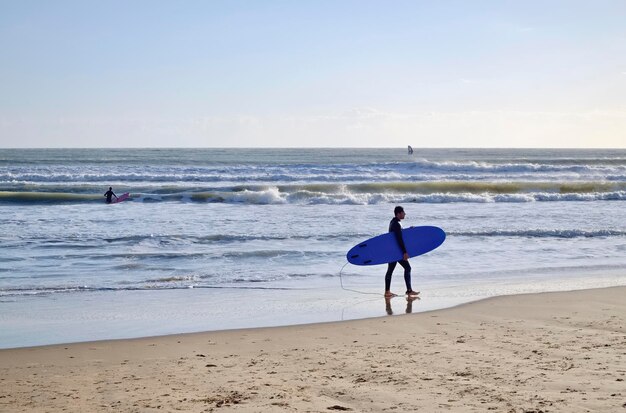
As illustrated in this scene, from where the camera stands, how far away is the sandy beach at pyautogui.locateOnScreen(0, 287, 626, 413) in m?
Result: 5.31

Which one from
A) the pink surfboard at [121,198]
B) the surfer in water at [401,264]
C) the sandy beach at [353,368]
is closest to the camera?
the sandy beach at [353,368]

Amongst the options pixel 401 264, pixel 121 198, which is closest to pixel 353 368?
pixel 401 264

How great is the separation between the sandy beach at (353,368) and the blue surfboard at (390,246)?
294 centimetres

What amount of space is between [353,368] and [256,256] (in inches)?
330

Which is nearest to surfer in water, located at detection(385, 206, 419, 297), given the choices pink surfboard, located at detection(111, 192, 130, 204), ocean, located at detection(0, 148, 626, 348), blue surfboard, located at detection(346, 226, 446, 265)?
blue surfboard, located at detection(346, 226, 446, 265)

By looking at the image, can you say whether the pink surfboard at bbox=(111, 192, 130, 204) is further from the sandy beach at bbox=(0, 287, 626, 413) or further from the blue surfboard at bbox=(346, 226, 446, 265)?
the sandy beach at bbox=(0, 287, 626, 413)

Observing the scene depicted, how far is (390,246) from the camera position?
39.2 feet

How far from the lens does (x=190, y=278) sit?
40.1ft

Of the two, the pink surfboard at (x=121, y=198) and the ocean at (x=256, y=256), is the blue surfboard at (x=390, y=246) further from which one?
the pink surfboard at (x=121, y=198)

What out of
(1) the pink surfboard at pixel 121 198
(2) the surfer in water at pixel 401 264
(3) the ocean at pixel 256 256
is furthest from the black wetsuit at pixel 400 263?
(1) the pink surfboard at pixel 121 198

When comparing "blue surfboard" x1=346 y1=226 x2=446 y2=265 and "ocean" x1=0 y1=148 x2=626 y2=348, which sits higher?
"blue surfboard" x1=346 y1=226 x2=446 y2=265

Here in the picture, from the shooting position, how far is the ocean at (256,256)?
9484mm

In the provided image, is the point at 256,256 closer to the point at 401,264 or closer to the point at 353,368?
the point at 401,264

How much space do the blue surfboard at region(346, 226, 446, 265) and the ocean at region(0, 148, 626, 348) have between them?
1.18ft
